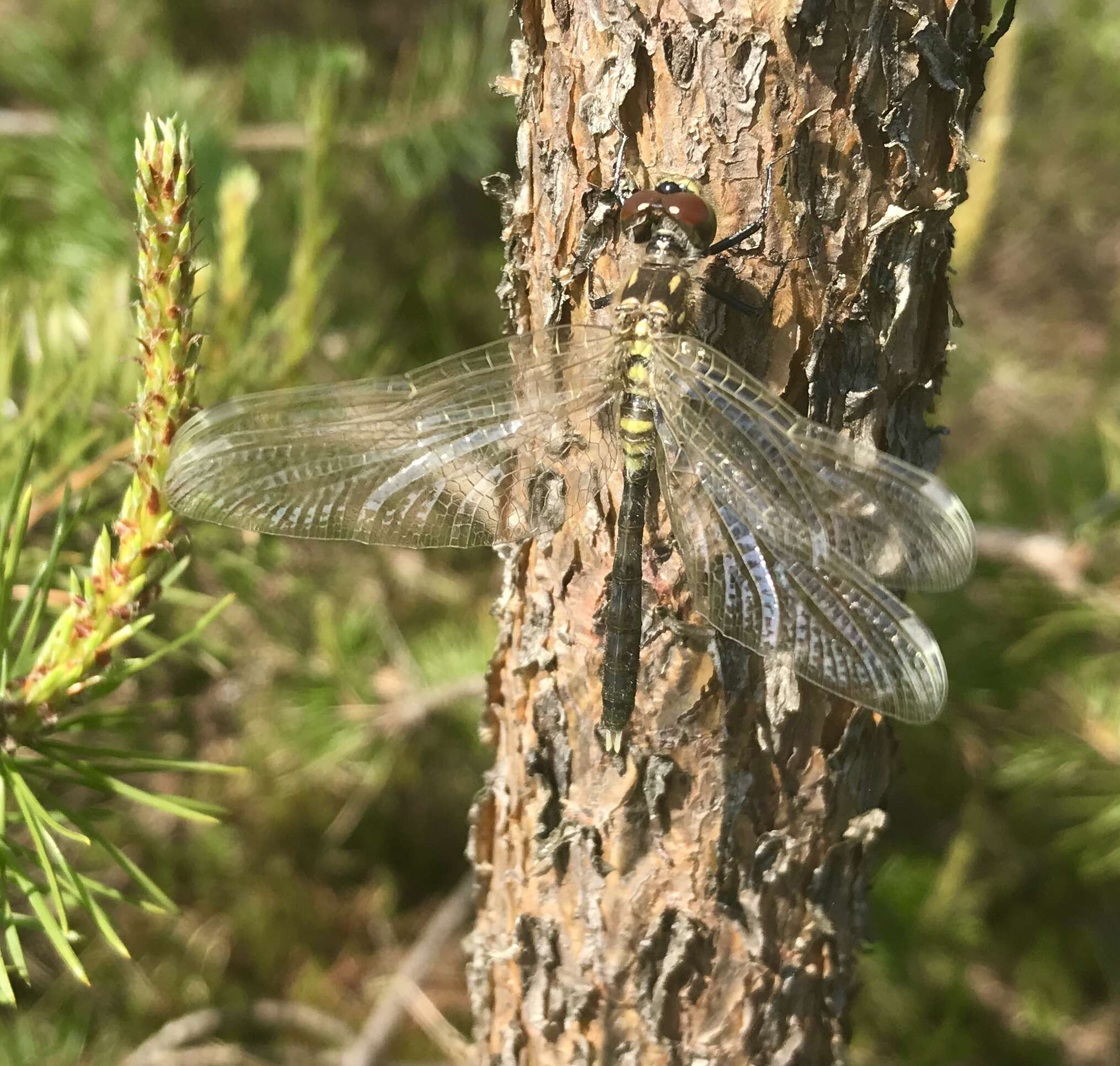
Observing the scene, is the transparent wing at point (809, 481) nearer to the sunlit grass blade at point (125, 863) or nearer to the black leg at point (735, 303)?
the black leg at point (735, 303)

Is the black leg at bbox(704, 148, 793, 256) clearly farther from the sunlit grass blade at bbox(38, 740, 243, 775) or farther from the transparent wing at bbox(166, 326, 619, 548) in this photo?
the sunlit grass blade at bbox(38, 740, 243, 775)

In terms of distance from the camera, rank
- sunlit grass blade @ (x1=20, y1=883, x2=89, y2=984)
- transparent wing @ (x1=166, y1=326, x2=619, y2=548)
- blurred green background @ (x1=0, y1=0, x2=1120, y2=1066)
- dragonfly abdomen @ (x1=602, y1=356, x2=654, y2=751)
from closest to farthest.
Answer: sunlit grass blade @ (x1=20, y1=883, x2=89, y2=984), dragonfly abdomen @ (x1=602, y1=356, x2=654, y2=751), transparent wing @ (x1=166, y1=326, x2=619, y2=548), blurred green background @ (x1=0, y1=0, x2=1120, y2=1066)

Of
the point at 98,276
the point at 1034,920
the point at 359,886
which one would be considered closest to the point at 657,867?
the point at 98,276

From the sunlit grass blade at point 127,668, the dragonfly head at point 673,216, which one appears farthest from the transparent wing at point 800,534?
the sunlit grass blade at point 127,668

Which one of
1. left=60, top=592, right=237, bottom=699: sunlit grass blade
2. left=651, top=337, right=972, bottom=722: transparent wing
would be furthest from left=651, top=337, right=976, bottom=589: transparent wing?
left=60, top=592, right=237, bottom=699: sunlit grass blade

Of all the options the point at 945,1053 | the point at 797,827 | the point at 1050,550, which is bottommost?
the point at 945,1053

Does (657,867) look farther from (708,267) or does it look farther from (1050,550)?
(1050,550)

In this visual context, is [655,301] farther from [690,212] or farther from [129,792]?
[129,792]
